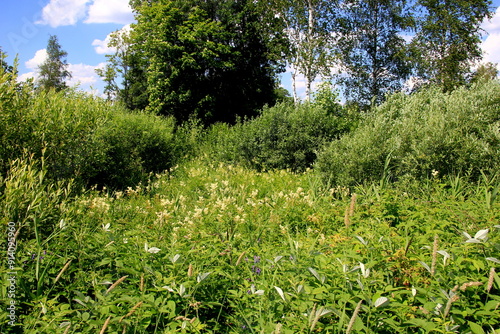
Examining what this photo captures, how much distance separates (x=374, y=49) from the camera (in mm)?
22922

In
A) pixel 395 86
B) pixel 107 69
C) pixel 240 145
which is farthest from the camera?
pixel 107 69

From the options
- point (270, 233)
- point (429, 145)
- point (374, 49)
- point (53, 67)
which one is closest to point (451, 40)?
point (374, 49)

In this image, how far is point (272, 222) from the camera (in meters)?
3.75

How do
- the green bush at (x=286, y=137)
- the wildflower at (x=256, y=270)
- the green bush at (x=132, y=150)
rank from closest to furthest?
the wildflower at (x=256, y=270) → the green bush at (x=132, y=150) → the green bush at (x=286, y=137)

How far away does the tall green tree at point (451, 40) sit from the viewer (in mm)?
19891

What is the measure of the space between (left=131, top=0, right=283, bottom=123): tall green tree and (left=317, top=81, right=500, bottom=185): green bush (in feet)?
47.9

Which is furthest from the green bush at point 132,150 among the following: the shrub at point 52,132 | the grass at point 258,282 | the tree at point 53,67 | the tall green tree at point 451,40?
the tree at point 53,67

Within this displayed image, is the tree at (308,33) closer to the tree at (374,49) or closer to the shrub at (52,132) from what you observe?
the tree at (374,49)

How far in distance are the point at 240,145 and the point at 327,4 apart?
14268mm

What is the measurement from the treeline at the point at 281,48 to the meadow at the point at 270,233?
12.0m

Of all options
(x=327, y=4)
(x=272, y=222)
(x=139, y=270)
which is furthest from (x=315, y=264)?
(x=327, y=4)

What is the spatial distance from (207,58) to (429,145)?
16652mm

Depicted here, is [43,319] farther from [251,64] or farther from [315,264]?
[251,64]

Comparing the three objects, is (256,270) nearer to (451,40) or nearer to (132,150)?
(132,150)
